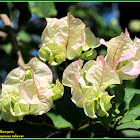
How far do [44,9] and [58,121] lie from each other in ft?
2.58

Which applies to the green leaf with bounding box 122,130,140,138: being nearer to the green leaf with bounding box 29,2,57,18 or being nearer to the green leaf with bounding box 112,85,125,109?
the green leaf with bounding box 112,85,125,109

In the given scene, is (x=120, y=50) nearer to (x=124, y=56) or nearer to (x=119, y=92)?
(x=124, y=56)

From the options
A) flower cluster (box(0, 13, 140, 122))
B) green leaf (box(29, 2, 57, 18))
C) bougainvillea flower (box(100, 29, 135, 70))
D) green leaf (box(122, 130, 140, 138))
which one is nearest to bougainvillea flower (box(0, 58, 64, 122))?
flower cluster (box(0, 13, 140, 122))

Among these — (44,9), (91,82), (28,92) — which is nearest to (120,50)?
(91,82)

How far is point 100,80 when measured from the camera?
2.14 ft

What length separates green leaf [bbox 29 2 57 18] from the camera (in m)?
1.43

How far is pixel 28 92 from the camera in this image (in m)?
0.65

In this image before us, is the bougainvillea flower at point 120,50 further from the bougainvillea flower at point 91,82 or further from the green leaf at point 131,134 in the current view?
the green leaf at point 131,134

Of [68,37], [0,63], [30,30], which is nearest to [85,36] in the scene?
[68,37]

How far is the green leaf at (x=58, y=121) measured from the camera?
92 centimetres

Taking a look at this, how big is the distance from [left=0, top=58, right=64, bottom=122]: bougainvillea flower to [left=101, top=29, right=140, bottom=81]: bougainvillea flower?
17 cm

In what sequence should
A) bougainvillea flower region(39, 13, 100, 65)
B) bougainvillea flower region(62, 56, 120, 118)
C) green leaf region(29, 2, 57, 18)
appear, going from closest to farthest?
bougainvillea flower region(62, 56, 120, 118) → bougainvillea flower region(39, 13, 100, 65) → green leaf region(29, 2, 57, 18)

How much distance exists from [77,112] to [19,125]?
0.22 m

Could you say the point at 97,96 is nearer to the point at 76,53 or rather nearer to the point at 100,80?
the point at 100,80
